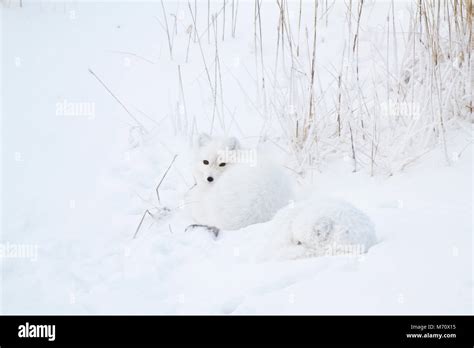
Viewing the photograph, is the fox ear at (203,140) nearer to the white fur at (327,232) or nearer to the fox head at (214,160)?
the fox head at (214,160)

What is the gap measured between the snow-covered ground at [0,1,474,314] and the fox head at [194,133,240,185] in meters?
0.32

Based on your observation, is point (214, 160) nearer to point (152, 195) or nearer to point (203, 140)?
point (203, 140)

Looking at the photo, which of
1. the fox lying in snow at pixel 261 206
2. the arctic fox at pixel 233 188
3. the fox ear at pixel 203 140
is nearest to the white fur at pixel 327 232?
the fox lying in snow at pixel 261 206

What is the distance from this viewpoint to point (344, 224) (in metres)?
2.80

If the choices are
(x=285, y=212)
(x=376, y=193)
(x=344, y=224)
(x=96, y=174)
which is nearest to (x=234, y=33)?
(x=96, y=174)

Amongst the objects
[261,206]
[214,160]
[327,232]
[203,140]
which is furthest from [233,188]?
[327,232]

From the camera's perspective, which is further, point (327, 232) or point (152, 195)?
point (152, 195)

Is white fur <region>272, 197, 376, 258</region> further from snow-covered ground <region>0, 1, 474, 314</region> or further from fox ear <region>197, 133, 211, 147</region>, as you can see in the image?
fox ear <region>197, 133, 211, 147</region>

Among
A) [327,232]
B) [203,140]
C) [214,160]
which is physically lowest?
[327,232]

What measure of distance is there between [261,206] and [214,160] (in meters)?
0.64

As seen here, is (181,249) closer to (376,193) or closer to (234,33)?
(376,193)

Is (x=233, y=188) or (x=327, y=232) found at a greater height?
(x=233, y=188)

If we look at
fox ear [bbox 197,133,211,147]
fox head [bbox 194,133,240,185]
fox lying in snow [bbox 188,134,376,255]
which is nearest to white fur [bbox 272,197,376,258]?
fox lying in snow [bbox 188,134,376,255]

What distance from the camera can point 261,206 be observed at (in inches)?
146
